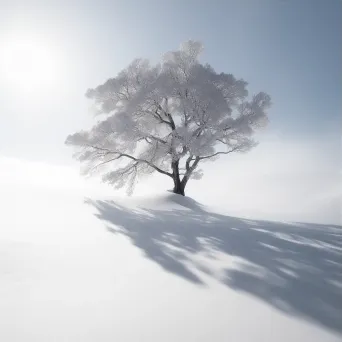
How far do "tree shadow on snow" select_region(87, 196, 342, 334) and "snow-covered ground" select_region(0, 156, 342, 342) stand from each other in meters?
0.01

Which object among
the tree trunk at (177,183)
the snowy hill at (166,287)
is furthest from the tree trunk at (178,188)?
the snowy hill at (166,287)

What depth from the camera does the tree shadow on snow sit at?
1997 mm

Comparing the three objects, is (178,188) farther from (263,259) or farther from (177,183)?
(263,259)

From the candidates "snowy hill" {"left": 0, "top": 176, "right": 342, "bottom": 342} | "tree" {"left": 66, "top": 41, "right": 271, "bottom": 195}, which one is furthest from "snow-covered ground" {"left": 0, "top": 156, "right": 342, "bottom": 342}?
"tree" {"left": 66, "top": 41, "right": 271, "bottom": 195}

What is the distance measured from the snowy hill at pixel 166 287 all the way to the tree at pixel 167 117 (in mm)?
6463

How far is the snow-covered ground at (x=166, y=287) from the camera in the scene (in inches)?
62.0

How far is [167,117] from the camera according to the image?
1168 cm

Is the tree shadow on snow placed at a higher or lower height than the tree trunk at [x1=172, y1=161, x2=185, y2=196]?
lower

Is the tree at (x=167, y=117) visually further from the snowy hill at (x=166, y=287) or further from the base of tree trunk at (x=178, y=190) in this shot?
the snowy hill at (x=166, y=287)

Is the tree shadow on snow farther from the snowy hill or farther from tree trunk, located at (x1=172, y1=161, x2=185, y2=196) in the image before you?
tree trunk, located at (x1=172, y1=161, x2=185, y2=196)

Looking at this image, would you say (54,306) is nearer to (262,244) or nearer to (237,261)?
(237,261)

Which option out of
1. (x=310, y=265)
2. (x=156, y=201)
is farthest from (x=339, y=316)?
(x=156, y=201)

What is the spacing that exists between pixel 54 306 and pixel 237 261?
2.00 metres

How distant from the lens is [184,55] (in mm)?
11219
